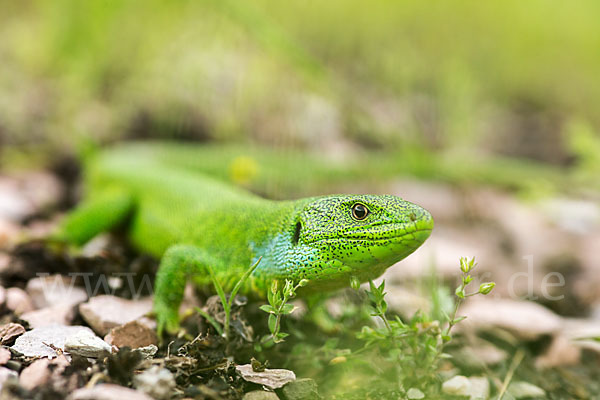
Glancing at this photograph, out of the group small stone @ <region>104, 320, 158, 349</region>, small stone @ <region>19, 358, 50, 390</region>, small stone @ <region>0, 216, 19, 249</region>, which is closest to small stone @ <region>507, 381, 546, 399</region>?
small stone @ <region>104, 320, 158, 349</region>

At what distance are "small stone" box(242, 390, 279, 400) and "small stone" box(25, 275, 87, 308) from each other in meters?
1.17

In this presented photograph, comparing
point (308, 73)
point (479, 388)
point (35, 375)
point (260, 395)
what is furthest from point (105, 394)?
point (308, 73)

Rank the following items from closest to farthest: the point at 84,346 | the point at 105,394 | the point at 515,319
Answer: the point at 105,394 → the point at 84,346 → the point at 515,319

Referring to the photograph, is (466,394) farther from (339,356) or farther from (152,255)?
(152,255)

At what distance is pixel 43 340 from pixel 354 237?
134 cm

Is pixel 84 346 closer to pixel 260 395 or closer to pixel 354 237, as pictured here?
pixel 260 395

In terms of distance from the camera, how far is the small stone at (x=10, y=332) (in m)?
2.07

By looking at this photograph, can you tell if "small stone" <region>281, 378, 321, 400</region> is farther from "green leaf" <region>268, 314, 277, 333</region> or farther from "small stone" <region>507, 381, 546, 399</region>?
"small stone" <region>507, 381, 546, 399</region>

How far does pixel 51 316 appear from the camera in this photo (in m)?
2.47

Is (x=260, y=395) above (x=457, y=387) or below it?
above

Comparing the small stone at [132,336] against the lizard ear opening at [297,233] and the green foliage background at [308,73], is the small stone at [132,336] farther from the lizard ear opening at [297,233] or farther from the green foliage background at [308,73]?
the green foliage background at [308,73]

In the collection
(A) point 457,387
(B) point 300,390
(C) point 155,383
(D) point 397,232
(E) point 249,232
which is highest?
(D) point 397,232

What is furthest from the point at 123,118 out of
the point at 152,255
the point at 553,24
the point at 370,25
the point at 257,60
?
the point at 553,24

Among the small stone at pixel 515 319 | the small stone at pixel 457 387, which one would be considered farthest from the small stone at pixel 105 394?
the small stone at pixel 515 319
